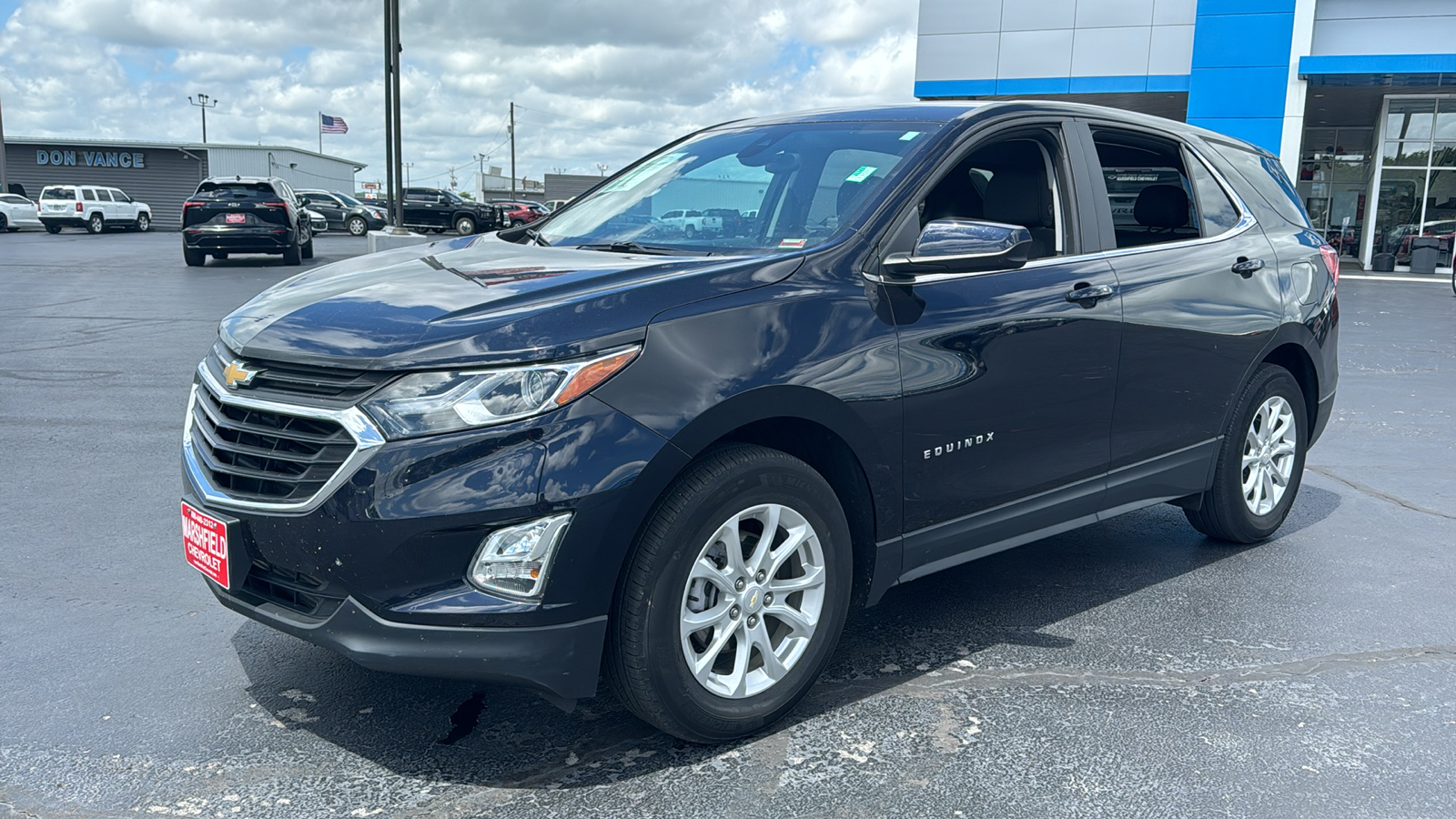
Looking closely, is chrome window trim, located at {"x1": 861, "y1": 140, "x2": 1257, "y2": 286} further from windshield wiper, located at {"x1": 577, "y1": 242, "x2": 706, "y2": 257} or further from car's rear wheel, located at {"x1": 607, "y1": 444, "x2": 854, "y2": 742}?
car's rear wheel, located at {"x1": 607, "y1": 444, "x2": 854, "y2": 742}

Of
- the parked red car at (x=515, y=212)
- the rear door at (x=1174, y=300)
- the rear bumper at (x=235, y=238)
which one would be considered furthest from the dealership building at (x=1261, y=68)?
the rear door at (x=1174, y=300)

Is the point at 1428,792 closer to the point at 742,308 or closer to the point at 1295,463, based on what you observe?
the point at 742,308

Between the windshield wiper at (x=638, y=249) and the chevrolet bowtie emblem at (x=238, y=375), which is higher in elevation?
the windshield wiper at (x=638, y=249)

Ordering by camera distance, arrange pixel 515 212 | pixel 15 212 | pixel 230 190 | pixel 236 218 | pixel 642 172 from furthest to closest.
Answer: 1. pixel 515 212
2. pixel 15 212
3. pixel 230 190
4. pixel 236 218
5. pixel 642 172

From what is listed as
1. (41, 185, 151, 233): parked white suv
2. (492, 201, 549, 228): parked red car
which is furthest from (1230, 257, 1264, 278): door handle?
(41, 185, 151, 233): parked white suv

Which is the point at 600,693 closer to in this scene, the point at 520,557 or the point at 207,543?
the point at 520,557

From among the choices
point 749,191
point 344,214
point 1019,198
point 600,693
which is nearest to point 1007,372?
point 1019,198

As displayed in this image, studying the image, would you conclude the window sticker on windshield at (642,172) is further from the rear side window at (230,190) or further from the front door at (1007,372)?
the rear side window at (230,190)

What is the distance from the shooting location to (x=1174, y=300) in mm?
4445

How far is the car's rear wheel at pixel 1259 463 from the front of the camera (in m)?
4.97

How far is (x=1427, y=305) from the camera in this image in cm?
1947

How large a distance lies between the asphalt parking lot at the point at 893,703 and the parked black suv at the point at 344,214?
40680 millimetres

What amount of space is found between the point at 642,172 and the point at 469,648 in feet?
7.99

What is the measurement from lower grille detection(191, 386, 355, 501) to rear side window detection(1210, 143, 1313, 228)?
4.08m
